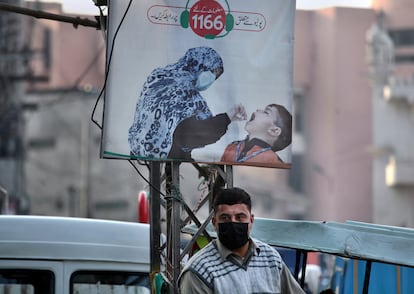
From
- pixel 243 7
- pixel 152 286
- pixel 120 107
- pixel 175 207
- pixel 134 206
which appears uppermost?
pixel 243 7

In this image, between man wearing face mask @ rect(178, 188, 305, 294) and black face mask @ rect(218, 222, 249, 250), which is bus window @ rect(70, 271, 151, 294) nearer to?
man wearing face mask @ rect(178, 188, 305, 294)

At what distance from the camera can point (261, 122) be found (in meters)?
6.70

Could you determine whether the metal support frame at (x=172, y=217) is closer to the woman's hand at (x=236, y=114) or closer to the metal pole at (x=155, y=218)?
the metal pole at (x=155, y=218)

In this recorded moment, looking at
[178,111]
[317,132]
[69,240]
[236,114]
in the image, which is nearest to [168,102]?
[178,111]

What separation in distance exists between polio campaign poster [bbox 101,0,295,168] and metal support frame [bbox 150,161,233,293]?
167 mm

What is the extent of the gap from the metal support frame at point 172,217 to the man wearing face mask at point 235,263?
88 cm

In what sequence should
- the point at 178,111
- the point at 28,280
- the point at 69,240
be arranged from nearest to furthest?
1. the point at 178,111
2. the point at 28,280
3. the point at 69,240

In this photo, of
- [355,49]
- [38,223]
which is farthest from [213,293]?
[355,49]

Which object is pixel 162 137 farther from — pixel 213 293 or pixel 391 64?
pixel 391 64

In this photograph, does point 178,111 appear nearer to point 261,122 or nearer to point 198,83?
point 198,83

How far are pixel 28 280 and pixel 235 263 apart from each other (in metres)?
2.04

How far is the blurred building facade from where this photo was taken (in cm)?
7081

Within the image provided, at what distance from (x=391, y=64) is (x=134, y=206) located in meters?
17.2

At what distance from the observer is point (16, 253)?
23.2 feet
